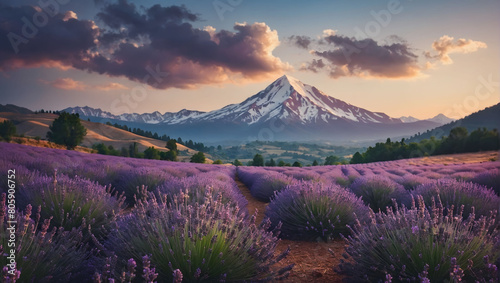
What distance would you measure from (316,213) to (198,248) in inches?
108

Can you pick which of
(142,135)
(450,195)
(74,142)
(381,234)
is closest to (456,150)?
(450,195)

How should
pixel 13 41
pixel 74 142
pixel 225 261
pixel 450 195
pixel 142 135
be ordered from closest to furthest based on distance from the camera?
1. pixel 225 261
2. pixel 450 195
3. pixel 13 41
4. pixel 74 142
5. pixel 142 135

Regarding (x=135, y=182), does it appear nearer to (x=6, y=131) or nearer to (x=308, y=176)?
(x=308, y=176)

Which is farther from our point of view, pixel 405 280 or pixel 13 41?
pixel 13 41

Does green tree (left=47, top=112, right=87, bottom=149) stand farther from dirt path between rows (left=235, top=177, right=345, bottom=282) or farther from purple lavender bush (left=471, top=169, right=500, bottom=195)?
purple lavender bush (left=471, top=169, right=500, bottom=195)

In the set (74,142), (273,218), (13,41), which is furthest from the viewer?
(74,142)

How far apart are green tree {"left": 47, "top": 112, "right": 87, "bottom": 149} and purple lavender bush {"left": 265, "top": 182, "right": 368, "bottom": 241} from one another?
182 ft

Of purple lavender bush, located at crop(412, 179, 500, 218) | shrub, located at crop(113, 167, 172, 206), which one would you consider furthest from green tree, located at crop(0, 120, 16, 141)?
purple lavender bush, located at crop(412, 179, 500, 218)

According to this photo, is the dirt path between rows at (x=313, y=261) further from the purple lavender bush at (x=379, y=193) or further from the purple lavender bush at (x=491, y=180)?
the purple lavender bush at (x=491, y=180)

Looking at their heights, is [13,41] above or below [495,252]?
above

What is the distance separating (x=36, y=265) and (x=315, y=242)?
3584mm

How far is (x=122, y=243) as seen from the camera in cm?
260

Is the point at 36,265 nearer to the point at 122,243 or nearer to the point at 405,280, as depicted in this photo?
the point at 122,243

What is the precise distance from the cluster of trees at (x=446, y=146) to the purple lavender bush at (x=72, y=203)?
4858 cm
